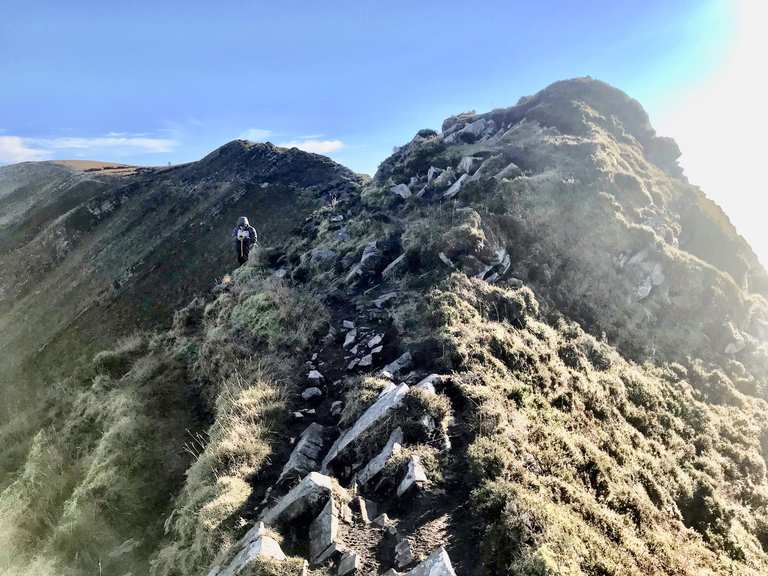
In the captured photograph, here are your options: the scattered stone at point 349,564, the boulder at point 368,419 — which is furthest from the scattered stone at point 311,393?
the scattered stone at point 349,564

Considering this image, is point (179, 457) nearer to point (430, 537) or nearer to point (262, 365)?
point (262, 365)

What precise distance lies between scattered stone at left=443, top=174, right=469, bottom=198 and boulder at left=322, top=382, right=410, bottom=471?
54.4ft

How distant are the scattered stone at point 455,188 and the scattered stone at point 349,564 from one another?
2036cm

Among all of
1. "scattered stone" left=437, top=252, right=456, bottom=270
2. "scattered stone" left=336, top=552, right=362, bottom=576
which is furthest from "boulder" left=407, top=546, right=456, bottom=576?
"scattered stone" left=437, top=252, right=456, bottom=270

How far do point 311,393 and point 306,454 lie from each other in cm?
264

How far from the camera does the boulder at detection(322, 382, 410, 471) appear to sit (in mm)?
10031

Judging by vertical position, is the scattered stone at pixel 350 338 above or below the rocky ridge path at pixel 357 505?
above

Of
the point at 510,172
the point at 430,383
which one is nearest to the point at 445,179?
the point at 510,172

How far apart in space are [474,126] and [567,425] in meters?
32.9

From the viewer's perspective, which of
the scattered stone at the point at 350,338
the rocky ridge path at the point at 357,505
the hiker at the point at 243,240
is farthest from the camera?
the hiker at the point at 243,240

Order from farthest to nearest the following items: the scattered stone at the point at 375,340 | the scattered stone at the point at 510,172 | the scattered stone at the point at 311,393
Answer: the scattered stone at the point at 510,172 < the scattered stone at the point at 375,340 < the scattered stone at the point at 311,393

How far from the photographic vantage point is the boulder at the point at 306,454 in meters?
10.1

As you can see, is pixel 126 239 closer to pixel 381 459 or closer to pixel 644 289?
pixel 644 289

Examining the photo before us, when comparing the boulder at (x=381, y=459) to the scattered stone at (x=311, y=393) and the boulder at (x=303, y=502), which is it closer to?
the boulder at (x=303, y=502)
